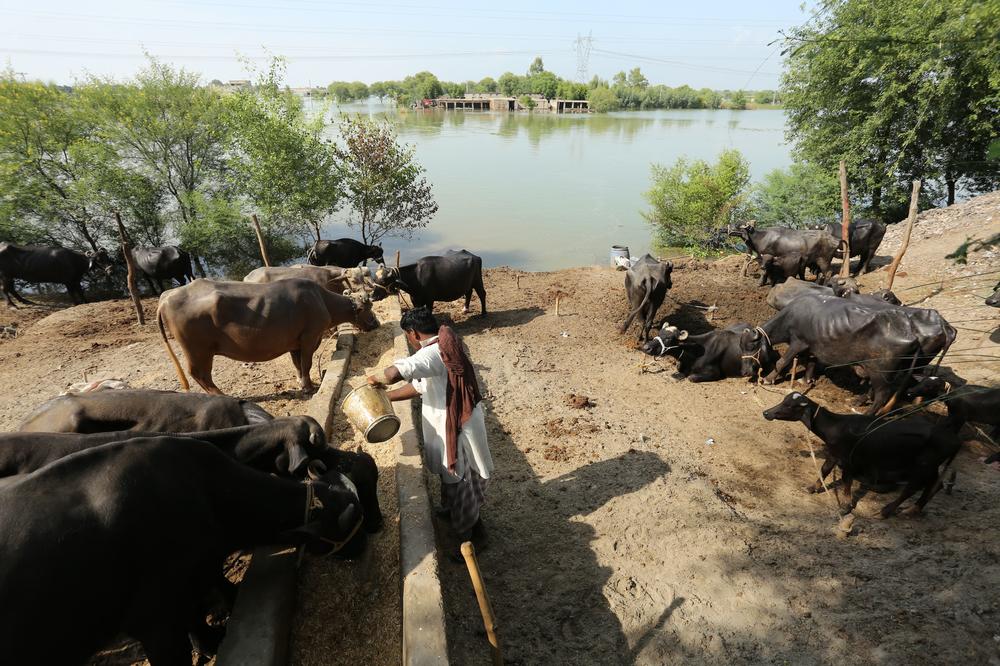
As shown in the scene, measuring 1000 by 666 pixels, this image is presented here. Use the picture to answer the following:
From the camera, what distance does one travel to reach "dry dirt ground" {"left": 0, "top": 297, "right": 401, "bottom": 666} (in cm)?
348

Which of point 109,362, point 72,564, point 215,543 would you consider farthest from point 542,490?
point 109,362

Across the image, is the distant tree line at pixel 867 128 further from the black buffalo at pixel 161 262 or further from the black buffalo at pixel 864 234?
the black buffalo at pixel 161 262

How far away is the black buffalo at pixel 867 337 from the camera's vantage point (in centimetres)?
693

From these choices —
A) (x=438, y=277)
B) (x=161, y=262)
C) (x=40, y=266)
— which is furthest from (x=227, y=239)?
(x=438, y=277)

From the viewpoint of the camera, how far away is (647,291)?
995cm

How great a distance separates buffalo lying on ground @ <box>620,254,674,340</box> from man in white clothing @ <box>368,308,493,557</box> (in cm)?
666

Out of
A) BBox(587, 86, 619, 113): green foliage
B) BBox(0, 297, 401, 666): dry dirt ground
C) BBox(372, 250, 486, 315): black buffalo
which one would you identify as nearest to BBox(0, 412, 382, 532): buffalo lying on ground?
BBox(0, 297, 401, 666): dry dirt ground

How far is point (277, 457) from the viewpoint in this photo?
13.4ft

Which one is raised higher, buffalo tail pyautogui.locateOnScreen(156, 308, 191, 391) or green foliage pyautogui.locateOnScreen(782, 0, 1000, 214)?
green foliage pyautogui.locateOnScreen(782, 0, 1000, 214)

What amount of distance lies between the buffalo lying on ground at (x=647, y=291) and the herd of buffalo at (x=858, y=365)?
3 cm

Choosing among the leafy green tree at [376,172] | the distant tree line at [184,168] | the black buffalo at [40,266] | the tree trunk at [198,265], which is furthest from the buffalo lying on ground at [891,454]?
the tree trunk at [198,265]

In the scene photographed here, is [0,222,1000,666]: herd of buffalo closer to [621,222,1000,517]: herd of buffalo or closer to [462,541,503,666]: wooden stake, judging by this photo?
[621,222,1000,517]: herd of buffalo

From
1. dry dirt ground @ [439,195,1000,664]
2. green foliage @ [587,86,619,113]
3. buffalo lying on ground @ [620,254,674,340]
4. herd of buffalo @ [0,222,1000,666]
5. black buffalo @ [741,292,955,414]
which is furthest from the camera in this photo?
green foliage @ [587,86,619,113]

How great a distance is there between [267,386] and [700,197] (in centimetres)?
1855
